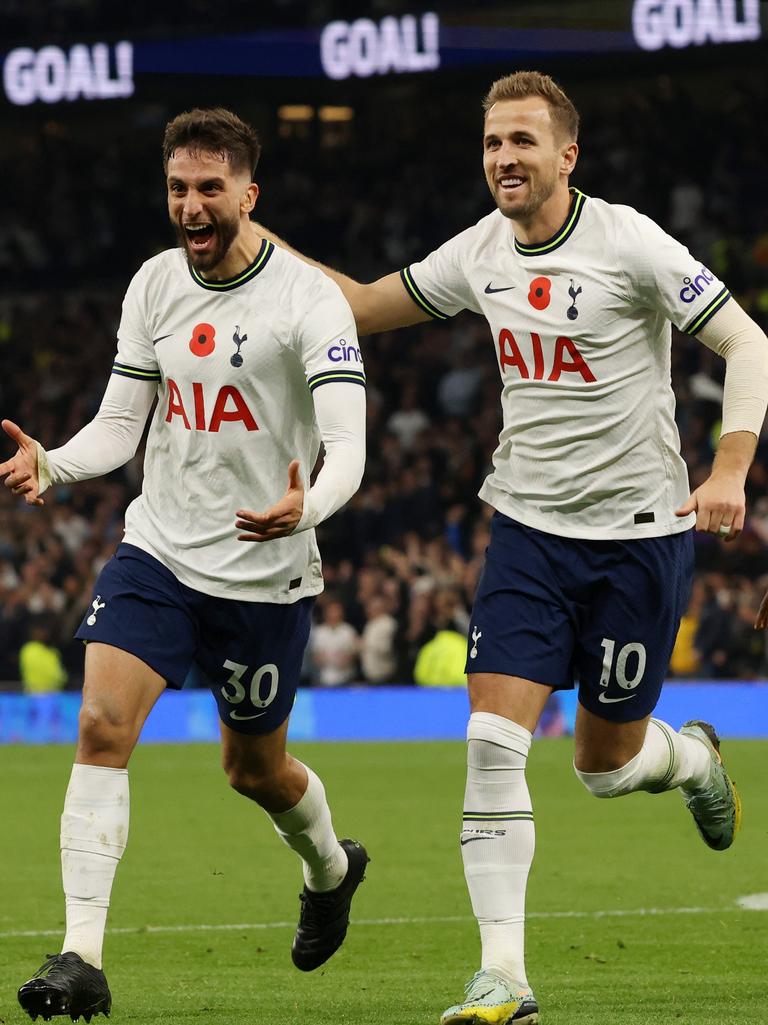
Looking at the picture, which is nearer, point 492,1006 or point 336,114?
point 492,1006

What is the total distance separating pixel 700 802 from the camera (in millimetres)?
6742

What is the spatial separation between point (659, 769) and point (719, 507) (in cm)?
149

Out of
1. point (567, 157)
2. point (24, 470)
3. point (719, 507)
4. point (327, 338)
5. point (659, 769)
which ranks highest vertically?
point (567, 157)

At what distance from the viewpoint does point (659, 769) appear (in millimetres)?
6242

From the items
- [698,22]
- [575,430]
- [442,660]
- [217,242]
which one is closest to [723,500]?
[575,430]

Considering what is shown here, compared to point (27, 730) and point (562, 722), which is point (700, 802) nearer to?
point (562, 722)

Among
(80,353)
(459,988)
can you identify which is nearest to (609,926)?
(459,988)

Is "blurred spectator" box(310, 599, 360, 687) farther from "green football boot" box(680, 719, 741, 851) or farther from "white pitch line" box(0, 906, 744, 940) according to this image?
"green football boot" box(680, 719, 741, 851)

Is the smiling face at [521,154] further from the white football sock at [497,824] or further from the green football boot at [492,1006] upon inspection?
the green football boot at [492,1006]

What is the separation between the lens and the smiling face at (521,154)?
558cm

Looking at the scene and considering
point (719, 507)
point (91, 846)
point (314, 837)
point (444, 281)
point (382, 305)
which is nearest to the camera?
point (719, 507)

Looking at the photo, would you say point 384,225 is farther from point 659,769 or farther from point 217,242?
point 217,242

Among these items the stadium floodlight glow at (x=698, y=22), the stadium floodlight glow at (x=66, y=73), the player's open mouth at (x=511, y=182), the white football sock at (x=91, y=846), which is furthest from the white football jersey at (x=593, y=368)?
the stadium floodlight glow at (x=66, y=73)

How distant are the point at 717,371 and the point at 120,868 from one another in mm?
12724
